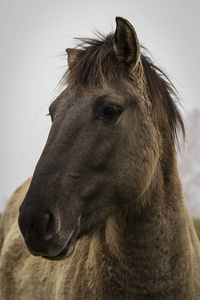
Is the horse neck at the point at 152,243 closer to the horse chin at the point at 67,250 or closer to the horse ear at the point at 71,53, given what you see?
the horse chin at the point at 67,250

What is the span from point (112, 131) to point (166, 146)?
676 millimetres

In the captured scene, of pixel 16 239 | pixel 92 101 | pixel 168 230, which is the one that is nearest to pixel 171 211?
pixel 168 230

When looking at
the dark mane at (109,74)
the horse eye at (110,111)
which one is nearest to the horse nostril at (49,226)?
the horse eye at (110,111)

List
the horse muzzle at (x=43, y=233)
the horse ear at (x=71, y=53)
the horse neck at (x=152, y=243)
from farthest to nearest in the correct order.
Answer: the horse ear at (x=71, y=53) < the horse neck at (x=152, y=243) < the horse muzzle at (x=43, y=233)

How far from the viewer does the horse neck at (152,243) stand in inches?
108

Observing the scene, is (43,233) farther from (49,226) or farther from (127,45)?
(127,45)

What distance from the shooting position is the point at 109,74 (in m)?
2.80

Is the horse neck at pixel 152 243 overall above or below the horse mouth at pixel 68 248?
below

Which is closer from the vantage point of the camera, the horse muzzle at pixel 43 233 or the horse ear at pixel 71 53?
the horse muzzle at pixel 43 233

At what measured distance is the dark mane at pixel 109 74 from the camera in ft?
9.07

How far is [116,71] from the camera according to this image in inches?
112

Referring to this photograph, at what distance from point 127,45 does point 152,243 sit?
168 cm

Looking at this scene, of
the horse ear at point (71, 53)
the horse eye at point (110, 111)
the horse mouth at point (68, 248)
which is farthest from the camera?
the horse ear at point (71, 53)

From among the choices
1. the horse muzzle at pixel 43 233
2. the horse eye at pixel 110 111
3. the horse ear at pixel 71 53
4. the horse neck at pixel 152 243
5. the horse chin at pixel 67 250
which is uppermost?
the horse ear at pixel 71 53
